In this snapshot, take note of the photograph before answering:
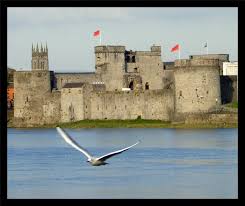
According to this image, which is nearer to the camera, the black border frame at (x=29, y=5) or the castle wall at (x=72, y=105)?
the black border frame at (x=29, y=5)

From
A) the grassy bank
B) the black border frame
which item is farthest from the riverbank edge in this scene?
the black border frame

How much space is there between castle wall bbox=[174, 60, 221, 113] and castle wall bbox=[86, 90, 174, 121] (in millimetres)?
1842

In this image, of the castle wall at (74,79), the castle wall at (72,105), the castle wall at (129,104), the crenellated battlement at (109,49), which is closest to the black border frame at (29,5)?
the castle wall at (129,104)

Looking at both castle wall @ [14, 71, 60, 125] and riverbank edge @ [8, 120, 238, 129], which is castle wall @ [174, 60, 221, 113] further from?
castle wall @ [14, 71, 60, 125]

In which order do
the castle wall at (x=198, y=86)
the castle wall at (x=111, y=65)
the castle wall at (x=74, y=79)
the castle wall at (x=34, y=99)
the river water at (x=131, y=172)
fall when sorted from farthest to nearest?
the castle wall at (x=74, y=79), the castle wall at (x=111, y=65), the castle wall at (x=34, y=99), the castle wall at (x=198, y=86), the river water at (x=131, y=172)

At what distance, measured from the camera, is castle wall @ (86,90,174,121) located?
4588cm

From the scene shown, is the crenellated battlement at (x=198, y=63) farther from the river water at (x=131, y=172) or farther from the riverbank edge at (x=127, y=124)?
the river water at (x=131, y=172)

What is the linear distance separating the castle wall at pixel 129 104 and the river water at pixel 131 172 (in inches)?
533

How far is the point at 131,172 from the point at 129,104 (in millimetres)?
26562

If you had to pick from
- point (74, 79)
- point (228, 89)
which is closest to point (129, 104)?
point (228, 89)

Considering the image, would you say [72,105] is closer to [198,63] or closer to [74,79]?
[198,63]

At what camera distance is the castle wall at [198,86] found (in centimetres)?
4359
